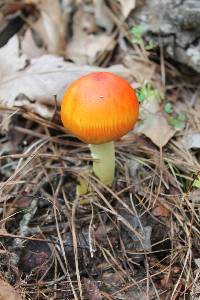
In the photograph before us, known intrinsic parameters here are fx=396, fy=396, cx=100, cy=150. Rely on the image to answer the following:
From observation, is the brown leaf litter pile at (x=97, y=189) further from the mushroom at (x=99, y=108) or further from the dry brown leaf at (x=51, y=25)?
the mushroom at (x=99, y=108)

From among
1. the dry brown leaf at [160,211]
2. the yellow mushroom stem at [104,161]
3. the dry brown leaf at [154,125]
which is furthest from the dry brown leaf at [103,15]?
the dry brown leaf at [160,211]

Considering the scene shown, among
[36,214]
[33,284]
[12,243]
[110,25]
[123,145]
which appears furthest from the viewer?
[110,25]

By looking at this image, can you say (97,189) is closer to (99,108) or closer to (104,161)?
(104,161)

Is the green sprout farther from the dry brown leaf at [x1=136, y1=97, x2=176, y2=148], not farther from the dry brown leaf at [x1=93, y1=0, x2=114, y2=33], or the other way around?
the dry brown leaf at [x1=93, y1=0, x2=114, y2=33]

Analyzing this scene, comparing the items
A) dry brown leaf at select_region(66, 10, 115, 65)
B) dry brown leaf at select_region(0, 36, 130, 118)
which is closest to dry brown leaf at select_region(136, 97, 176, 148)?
dry brown leaf at select_region(0, 36, 130, 118)

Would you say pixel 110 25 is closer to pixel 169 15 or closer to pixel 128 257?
pixel 169 15

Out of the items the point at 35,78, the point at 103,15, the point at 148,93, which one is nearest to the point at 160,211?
the point at 148,93

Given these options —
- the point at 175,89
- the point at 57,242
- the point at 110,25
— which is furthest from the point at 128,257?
the point at 110,25
